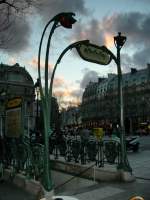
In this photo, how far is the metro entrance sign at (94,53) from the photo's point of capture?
12.4 meters

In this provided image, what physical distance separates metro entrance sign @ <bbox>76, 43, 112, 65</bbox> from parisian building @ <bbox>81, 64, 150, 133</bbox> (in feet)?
275

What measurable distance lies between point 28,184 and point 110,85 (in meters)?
132

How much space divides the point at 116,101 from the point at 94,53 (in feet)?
399

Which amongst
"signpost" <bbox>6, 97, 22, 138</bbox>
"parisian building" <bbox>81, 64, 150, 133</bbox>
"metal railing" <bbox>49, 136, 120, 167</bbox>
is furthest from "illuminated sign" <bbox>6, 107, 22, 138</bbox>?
"parisian building" <bbox>81, 64, 150, 133</bbox>

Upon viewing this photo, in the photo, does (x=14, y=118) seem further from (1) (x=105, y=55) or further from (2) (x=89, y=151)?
(1) (x=105, y=55)

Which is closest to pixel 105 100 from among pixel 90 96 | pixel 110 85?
pixel 110 85

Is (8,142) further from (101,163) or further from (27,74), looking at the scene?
(27,74)

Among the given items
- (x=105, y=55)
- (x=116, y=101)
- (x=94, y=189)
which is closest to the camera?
(x=94, y=189)

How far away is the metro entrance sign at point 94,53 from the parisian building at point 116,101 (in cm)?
8392

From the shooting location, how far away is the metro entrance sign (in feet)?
40.6

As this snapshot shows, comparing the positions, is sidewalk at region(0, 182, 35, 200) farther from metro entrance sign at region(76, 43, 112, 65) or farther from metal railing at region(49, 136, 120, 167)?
metro entrance sign at region(76, 43, 112, 65)

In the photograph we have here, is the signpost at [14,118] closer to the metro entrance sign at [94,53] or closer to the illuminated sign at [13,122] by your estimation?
the illuminated sign at [13,122]

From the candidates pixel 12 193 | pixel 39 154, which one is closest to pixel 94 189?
pixel 39 154

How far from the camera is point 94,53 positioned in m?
12.8
